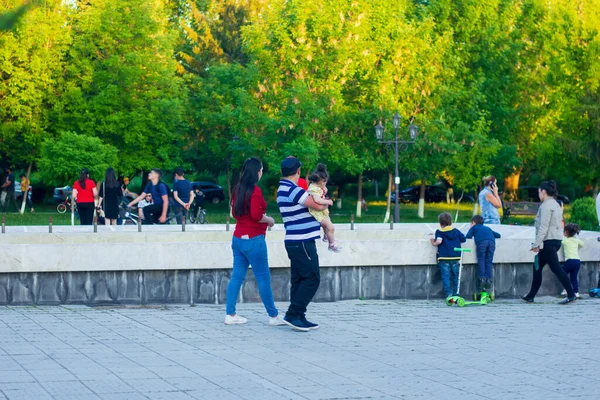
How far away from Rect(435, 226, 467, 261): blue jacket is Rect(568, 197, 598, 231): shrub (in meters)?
14.8

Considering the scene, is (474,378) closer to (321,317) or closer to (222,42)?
(321,317)

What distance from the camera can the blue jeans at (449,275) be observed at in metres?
13.8

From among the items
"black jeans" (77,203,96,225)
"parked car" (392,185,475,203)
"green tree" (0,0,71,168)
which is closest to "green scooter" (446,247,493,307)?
"black jeans" (77,203,96,225)

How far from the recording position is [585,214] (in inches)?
1113

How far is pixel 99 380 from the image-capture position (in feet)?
26.2

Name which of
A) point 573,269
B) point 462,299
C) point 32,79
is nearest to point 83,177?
point 462,299

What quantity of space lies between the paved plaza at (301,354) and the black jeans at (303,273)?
0.83 feet

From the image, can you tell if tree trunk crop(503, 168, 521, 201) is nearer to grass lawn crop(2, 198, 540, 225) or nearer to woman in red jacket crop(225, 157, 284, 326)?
grass lawn crop(2, 198, 540, 225)

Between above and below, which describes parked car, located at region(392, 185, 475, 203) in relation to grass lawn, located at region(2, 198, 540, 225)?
above

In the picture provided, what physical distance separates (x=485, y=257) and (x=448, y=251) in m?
0.60

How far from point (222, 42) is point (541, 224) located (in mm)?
50665

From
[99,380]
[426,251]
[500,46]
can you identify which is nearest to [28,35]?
[500,46]

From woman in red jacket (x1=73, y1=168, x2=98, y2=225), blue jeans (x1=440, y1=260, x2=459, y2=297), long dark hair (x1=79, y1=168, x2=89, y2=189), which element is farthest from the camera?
woman in red jacket (x1=73, y1=168, x2=98, y2=225)

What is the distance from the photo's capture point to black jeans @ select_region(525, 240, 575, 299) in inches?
551
